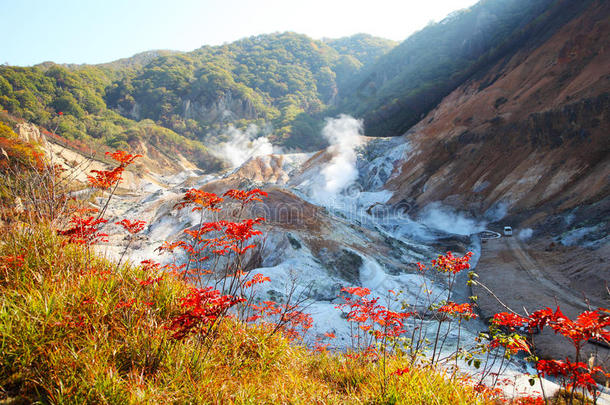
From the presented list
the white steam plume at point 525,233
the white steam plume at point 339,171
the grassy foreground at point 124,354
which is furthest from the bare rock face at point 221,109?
the grassy foreground at point 124,354

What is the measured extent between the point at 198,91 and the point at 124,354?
116486 millimetres

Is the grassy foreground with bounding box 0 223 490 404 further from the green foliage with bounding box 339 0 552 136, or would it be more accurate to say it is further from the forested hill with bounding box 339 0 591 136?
the green foliage with bounding box 339 0 552 136

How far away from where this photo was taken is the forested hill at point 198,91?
2608 inches

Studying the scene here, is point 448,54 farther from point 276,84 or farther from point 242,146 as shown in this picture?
point 276,84

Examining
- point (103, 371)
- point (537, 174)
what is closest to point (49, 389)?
point (103, 371)

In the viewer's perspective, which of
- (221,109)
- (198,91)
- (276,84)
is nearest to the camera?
(221,109)

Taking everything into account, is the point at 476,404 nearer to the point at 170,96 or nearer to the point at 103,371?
the point at 103,371

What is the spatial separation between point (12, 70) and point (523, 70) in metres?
93.3

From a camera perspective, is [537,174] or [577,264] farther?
[537,174]

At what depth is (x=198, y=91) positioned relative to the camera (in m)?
106

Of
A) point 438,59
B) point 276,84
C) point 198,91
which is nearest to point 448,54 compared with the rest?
point 438,59

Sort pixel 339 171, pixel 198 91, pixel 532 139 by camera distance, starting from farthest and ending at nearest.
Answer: pixel 198 91
pixel 339 171
pixel 532 139

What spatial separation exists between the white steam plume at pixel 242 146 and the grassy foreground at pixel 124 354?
265 ft

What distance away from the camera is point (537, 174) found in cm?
2456
